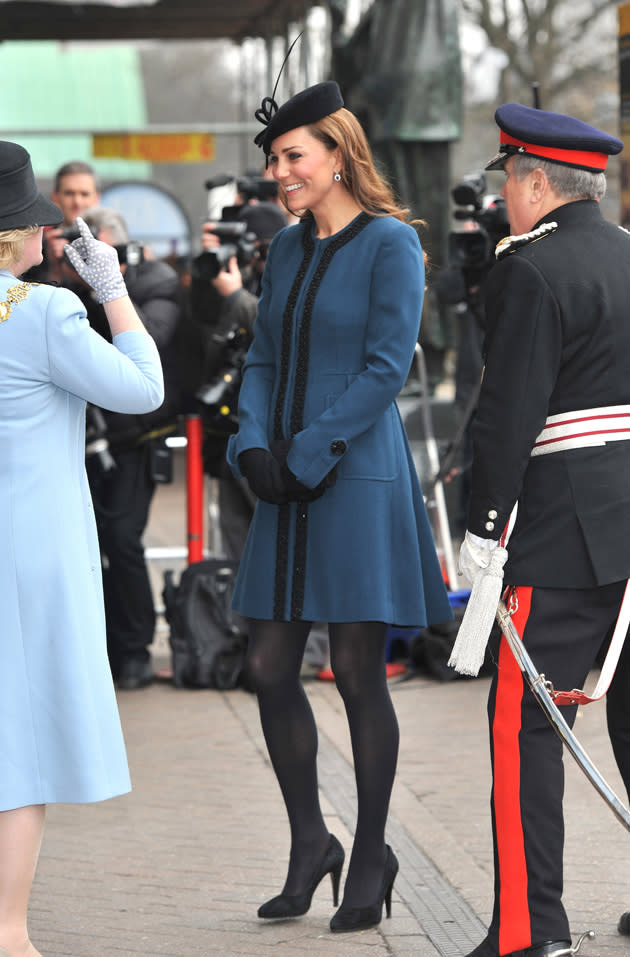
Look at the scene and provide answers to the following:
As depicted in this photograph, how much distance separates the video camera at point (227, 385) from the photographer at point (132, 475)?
23 cm

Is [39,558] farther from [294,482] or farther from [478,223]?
[478,223]

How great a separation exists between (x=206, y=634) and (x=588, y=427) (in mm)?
3504

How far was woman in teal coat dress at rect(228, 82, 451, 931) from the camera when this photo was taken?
3.45 meters

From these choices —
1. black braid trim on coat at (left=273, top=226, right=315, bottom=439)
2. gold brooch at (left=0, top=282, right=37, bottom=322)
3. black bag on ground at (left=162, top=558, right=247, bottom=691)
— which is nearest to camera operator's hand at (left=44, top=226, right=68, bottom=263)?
black bag on ground at (left=162, top=558, right=247, bottom=691)

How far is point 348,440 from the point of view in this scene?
3.43 m

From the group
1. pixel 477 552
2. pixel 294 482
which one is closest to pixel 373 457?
pixel 294 482

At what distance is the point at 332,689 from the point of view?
20.6ft

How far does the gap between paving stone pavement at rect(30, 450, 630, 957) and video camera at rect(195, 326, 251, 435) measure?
1.21 m

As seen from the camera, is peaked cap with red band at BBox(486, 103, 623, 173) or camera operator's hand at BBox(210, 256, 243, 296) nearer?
peaked cap with red band at BBox(486, 103, 623, 173)

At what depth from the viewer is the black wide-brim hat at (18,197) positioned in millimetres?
3010

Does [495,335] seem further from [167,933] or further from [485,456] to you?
[167,933]

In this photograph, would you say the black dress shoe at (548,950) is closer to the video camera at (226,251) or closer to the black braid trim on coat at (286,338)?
the black braid trim on coat at (286,338)

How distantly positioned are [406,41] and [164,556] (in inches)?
178

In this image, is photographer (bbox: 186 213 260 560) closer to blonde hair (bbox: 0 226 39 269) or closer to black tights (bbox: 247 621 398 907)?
black tights (bbox: 247 621 398 907)
